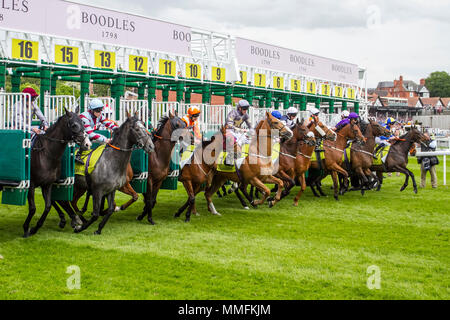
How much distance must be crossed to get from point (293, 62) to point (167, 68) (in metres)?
8.02

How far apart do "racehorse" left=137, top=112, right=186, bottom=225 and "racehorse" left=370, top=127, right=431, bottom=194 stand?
6.69 m

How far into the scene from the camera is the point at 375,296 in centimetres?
470

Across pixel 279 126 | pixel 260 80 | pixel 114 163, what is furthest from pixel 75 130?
pixel 260 80

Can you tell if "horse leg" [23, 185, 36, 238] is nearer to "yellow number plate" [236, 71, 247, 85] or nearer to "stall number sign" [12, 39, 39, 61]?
"stall number sign" [12, 39, 39, 61]

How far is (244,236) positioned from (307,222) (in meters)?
1.72

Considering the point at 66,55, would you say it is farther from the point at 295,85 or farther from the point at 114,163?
the point at 295,85

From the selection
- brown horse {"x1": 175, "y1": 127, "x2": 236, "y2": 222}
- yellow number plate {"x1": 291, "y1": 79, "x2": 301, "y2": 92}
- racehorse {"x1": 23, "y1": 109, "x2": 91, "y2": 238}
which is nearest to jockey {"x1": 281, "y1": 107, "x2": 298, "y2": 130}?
brown horse {"x1": 175, "y1": 127, "x2": 236, "y2": 222}

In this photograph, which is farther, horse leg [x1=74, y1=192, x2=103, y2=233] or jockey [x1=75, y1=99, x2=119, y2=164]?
jockey [x1=75, y1=99, x2=119, y2=164]

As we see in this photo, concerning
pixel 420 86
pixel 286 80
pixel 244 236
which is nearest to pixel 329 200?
pixel 244 236

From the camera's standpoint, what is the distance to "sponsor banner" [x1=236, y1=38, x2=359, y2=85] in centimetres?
1973

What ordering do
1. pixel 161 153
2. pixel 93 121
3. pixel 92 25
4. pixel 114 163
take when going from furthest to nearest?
pixel 92 25, pixel 161 153, pixel 93 121, pixel 114 163

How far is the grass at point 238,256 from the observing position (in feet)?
16.0

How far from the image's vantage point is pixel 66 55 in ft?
44.6

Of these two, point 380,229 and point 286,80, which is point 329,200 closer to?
point 380,229
